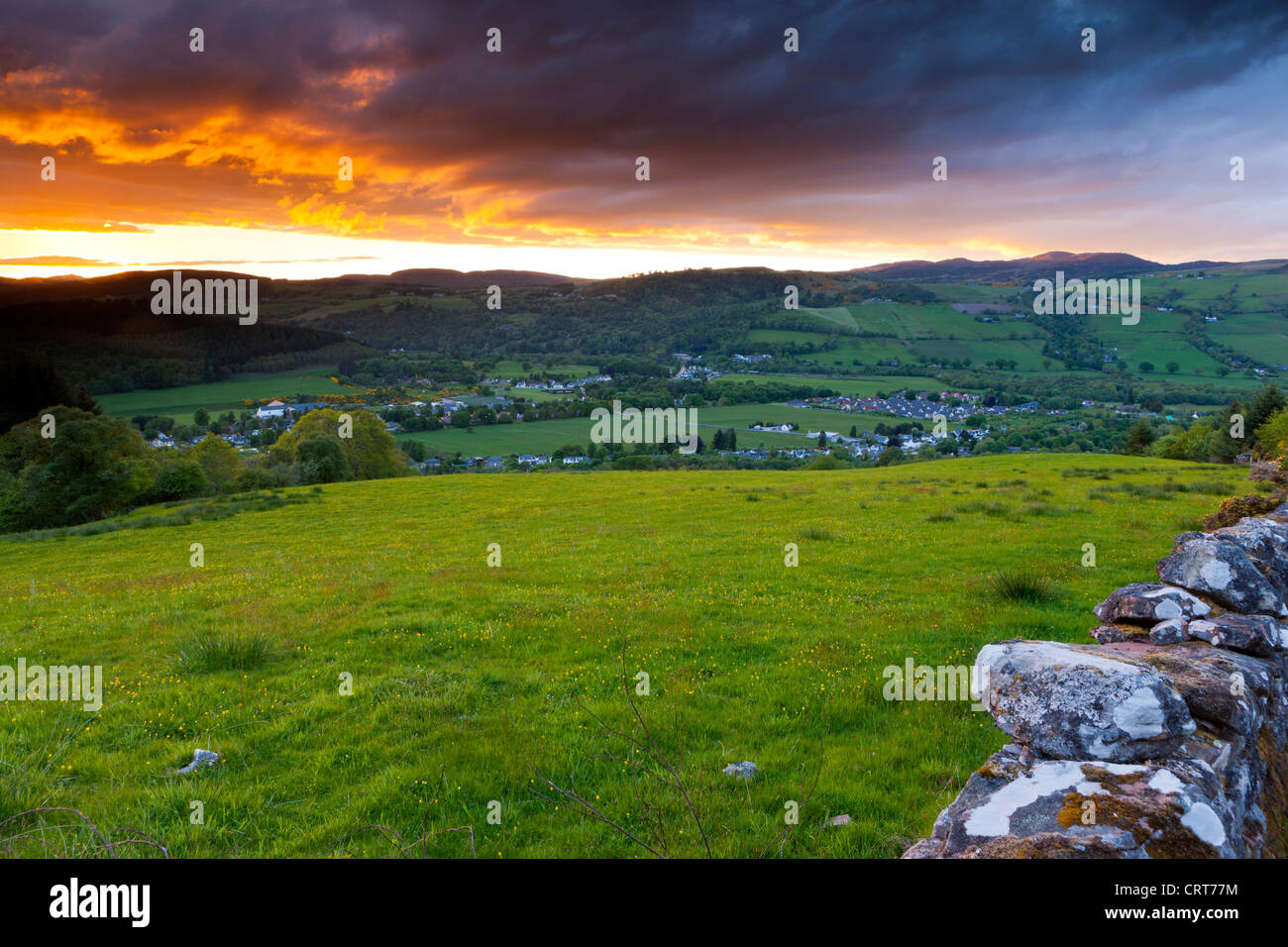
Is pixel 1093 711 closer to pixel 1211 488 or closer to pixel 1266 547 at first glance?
pixel 1266 547

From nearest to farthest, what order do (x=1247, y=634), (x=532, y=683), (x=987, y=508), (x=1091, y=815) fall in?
(x=1091, y=815) < (x=1247, y=634) < (x=532, y=683) < (x=987, y=508)

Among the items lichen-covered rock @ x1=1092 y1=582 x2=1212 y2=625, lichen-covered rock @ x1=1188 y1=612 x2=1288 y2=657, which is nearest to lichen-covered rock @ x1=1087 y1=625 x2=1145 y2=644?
lichen-covered rock @ x1=1092 y1=582 x2=1212 y2=625

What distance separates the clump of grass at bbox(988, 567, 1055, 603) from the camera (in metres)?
11.8

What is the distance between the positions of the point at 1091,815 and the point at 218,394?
15930cm

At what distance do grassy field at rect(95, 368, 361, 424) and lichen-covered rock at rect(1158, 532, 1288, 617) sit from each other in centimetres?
12530

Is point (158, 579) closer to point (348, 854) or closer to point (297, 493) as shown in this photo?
point (348, 854)

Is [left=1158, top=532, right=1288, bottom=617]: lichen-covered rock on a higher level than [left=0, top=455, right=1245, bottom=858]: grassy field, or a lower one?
higher

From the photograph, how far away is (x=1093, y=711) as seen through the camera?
3695 mm

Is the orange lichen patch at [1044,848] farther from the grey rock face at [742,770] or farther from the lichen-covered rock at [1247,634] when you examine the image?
the lichen-covered rock at [1247,634]

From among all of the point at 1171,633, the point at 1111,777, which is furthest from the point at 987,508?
the point at 1111,777

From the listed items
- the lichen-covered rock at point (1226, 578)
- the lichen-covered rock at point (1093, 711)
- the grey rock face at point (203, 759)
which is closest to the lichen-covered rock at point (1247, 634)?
the lichen-covered rock at point (1226, 578)

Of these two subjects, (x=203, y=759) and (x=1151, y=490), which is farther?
(x=1151, y=490)

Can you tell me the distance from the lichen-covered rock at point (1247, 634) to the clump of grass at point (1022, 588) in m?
6.52

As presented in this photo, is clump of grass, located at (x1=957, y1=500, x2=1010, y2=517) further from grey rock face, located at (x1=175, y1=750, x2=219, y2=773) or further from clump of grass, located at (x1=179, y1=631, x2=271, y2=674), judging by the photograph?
grey rock face, located at (x1=175, y1=750, x2=219, y2=773)
